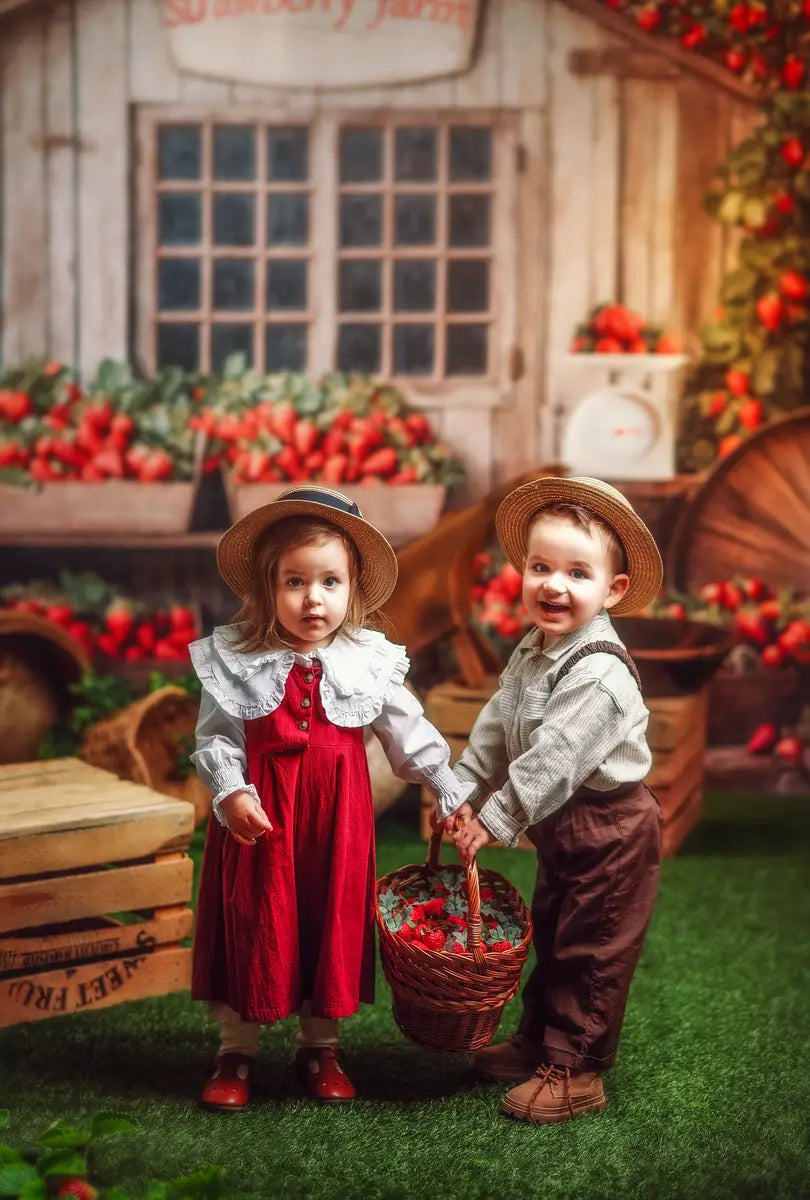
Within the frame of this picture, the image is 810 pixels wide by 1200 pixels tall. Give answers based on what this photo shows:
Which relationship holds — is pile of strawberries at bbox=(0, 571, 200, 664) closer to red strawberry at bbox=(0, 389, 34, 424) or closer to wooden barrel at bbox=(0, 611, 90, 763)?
wooden barrel at bbox=(0, 611, 90, 763)

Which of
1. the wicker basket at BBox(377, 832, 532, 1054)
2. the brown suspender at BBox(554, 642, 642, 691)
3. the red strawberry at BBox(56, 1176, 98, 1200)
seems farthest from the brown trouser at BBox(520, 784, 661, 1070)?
the red strawberry at BBox(56, 1176, 98, 1200)

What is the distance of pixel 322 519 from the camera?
2279mm

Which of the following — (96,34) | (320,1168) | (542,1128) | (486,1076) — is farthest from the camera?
(96,34)

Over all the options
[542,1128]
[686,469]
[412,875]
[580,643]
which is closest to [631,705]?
[580,643]

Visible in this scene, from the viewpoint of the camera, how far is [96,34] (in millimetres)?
4422

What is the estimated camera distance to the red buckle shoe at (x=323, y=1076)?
2.30m

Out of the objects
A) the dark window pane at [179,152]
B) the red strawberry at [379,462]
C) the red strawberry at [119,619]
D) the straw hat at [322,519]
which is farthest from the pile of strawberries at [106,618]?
the straw hat at [322,519]

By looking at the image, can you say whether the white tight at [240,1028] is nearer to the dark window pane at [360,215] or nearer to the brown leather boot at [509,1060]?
the brown leather boot at [509,1060]

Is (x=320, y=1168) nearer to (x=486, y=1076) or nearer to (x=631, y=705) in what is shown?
(x=486, y=1076)

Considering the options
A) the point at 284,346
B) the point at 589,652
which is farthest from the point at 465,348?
the point at 589,652

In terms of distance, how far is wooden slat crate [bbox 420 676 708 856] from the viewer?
369 cm

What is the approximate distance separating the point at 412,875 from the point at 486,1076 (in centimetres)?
40

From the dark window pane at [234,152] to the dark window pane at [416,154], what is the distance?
1.68 ft

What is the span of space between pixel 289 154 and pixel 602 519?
2.74m
